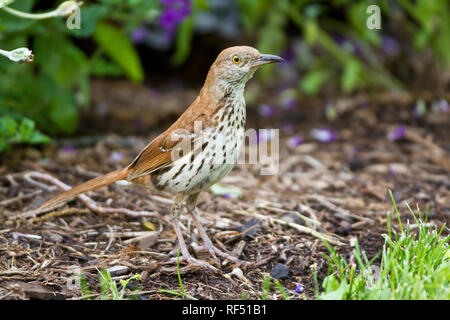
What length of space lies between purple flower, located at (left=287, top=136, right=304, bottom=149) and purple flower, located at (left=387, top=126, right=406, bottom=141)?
984mm

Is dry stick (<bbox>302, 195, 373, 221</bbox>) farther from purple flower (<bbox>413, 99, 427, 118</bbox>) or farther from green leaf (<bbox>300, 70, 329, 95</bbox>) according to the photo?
green leaf (<bbox>300, 70, 329, 95</bbox>)

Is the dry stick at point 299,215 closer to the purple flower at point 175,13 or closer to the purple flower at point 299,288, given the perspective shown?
the purple flower at point 299,288

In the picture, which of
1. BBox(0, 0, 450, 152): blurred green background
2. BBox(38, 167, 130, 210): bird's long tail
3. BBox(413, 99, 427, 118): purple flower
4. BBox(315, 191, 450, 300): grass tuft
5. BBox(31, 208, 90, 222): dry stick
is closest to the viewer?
BBox(315, 191, 450, 300): grass tuft

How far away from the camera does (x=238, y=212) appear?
452 centimetres

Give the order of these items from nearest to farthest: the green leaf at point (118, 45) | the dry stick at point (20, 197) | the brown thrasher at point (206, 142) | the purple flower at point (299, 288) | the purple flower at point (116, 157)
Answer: the purple flower at point (299, 288), the brown thrasher at point (206, 142), the dry stick at point (20, 197), the purple flower at point (116, 157), the green leaf at point (118, 45)

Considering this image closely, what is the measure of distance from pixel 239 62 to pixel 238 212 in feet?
4.22

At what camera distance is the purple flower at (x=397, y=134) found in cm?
629

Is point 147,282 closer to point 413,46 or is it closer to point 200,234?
point 200,234

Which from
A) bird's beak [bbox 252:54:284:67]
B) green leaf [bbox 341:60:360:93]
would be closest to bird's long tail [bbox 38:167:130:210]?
bird's beak [bbox 252:54:284:67]

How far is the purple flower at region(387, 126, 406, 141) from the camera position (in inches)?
248

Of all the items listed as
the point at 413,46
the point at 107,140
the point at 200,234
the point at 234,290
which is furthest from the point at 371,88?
the point at 234,290

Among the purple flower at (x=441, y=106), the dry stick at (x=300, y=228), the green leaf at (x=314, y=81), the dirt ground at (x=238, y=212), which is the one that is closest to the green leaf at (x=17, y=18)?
the dirt ground at (x=238, y=212)

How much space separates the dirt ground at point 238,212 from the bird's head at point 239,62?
→ 3.66ft

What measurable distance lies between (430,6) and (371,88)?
123cm
